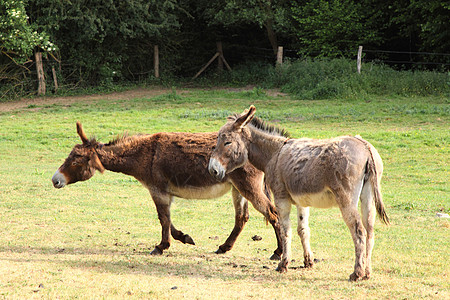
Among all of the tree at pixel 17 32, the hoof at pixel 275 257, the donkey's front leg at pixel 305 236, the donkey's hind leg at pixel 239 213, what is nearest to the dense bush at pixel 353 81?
the tree at pixel 17 32

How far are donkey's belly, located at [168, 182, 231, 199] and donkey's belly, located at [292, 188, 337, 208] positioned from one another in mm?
1570

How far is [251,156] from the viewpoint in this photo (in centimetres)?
715

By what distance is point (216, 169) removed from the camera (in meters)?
6.77

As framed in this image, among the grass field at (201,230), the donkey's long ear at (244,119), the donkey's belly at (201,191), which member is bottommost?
the grass field at (201,230)

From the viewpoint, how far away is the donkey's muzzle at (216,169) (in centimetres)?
677

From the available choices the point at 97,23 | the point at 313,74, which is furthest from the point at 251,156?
the point at 97,23

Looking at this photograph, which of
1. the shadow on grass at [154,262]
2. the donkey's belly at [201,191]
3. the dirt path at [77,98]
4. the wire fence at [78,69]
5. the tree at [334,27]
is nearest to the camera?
the shadow on grass at [154,262]

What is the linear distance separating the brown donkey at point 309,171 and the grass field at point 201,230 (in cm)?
50

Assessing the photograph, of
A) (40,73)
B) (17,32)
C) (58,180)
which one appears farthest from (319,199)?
(40,73)

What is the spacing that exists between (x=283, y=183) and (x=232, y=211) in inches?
165

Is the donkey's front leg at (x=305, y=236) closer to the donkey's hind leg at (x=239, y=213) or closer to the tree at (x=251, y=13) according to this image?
the donkey's hind leg at (x=239, y=213)

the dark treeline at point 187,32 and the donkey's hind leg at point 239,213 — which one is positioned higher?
the dark treeline at point 187,32

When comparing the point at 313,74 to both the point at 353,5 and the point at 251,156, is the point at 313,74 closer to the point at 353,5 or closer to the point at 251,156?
the point at 353,5

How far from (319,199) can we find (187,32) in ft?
87.4
